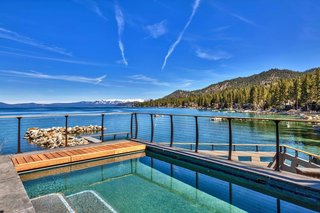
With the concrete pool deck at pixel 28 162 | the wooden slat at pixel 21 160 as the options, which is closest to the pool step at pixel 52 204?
the concrete pool deck at pixel 28 162

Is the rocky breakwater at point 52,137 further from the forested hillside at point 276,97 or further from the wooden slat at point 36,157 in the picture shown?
the forested hillside at point 276,97

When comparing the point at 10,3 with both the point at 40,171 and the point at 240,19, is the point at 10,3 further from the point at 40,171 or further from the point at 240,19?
the point at 240,19

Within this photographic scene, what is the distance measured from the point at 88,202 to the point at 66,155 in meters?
2.23

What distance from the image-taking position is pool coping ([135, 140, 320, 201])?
277 centimetres

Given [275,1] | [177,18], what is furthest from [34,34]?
[275,1]

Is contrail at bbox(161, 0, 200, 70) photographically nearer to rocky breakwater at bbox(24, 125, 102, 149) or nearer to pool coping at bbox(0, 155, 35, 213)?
rocky breakwater at bbox(24, 125, 102, 149)

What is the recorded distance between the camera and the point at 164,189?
11.5 feet

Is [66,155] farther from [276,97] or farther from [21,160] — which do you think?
[276,97]

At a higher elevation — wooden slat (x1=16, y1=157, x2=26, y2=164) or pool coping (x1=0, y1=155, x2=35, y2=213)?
pool coping (x1=0, y1=155, x2=35, y2=213)

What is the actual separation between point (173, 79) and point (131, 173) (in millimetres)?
45492

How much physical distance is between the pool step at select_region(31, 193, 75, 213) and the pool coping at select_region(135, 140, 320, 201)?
105 inches

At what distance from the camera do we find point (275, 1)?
39.9 ft

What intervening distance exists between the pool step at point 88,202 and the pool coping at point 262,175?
7.19ft

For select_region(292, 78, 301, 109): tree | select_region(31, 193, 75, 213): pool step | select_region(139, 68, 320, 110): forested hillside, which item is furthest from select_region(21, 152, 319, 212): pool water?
select_region(292, 78, 301, 109): tree
